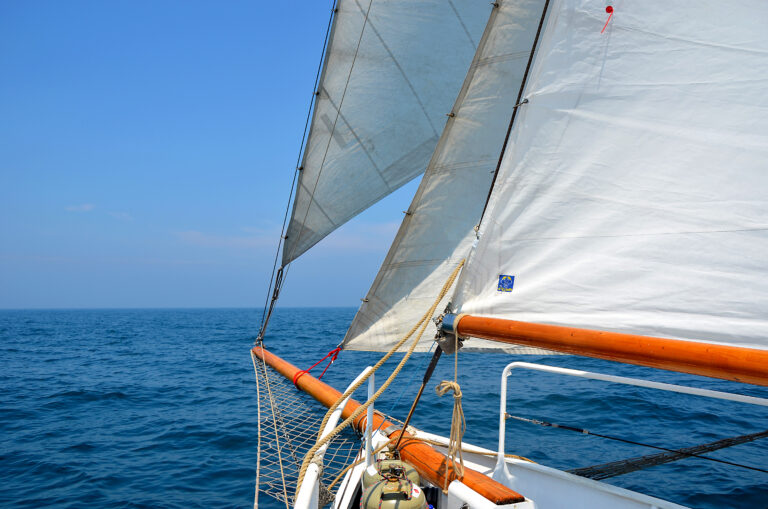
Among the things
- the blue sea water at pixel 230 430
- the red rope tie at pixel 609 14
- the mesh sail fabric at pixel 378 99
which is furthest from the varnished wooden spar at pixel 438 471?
the mesh sail fabric at pixel 378 99

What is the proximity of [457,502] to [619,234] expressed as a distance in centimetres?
195

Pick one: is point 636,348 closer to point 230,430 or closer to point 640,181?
point 640,181

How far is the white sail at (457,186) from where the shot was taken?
368 centimetres

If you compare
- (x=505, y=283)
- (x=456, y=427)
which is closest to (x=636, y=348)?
(x=505, y=283)

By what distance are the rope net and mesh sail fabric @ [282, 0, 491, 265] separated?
129 inches

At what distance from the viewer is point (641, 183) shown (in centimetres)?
269

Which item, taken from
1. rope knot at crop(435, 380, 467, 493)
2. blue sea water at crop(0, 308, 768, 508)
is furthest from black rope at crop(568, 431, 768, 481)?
blue sea water at crop(0, 308, 768, 508)

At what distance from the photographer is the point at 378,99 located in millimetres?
6910

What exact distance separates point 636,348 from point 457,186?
203 centimetres

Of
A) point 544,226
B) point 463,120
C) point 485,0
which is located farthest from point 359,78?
point 544,226

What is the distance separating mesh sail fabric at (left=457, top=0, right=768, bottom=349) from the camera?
Answer: 245 centimetres

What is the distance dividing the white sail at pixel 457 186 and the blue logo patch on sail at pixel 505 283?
778 mm

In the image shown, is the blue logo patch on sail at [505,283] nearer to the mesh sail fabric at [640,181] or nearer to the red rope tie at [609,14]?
the mesh sail fabric at [640,181]

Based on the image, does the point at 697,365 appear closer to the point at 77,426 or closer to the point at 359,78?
the point at 359,78
